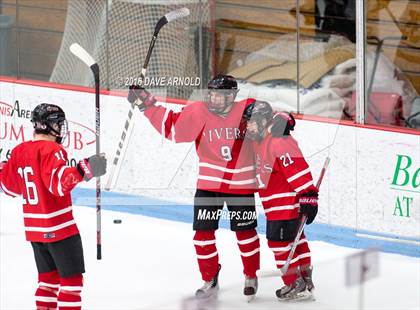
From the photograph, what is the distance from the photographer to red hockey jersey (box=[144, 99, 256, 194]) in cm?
561

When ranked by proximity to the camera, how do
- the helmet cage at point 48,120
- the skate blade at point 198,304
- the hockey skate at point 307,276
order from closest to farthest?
the skate blade at point 198,304 → the hockey skate at point 307,276 → the helmet cage at point 48,120

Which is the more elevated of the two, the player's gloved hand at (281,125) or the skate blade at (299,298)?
the player's gloved hand at (281,125)

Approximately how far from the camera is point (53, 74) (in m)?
7.71

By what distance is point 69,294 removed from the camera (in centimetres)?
491

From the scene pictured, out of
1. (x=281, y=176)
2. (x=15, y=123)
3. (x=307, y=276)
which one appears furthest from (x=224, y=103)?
(x=15, y=123)

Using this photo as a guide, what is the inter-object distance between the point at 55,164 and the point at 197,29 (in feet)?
8.71

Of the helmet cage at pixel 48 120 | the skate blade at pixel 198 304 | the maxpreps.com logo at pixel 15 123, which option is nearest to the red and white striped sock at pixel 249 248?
the helmet cage at pixel 48 120

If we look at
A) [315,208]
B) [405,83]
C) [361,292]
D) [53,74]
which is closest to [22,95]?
[53,74]

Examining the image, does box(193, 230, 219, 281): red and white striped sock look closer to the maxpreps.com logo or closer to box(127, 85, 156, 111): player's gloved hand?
box(127, 85, 156, 111): player's gloved hand

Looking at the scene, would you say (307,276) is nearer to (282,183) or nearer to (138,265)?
(282,183)

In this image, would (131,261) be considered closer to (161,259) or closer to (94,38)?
(161,259)

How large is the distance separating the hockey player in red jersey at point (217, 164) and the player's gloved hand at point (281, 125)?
0.15 meters

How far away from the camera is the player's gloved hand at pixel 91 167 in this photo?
486cm

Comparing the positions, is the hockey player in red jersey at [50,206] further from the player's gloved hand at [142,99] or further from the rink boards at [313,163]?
the rink boards at [313,163]
